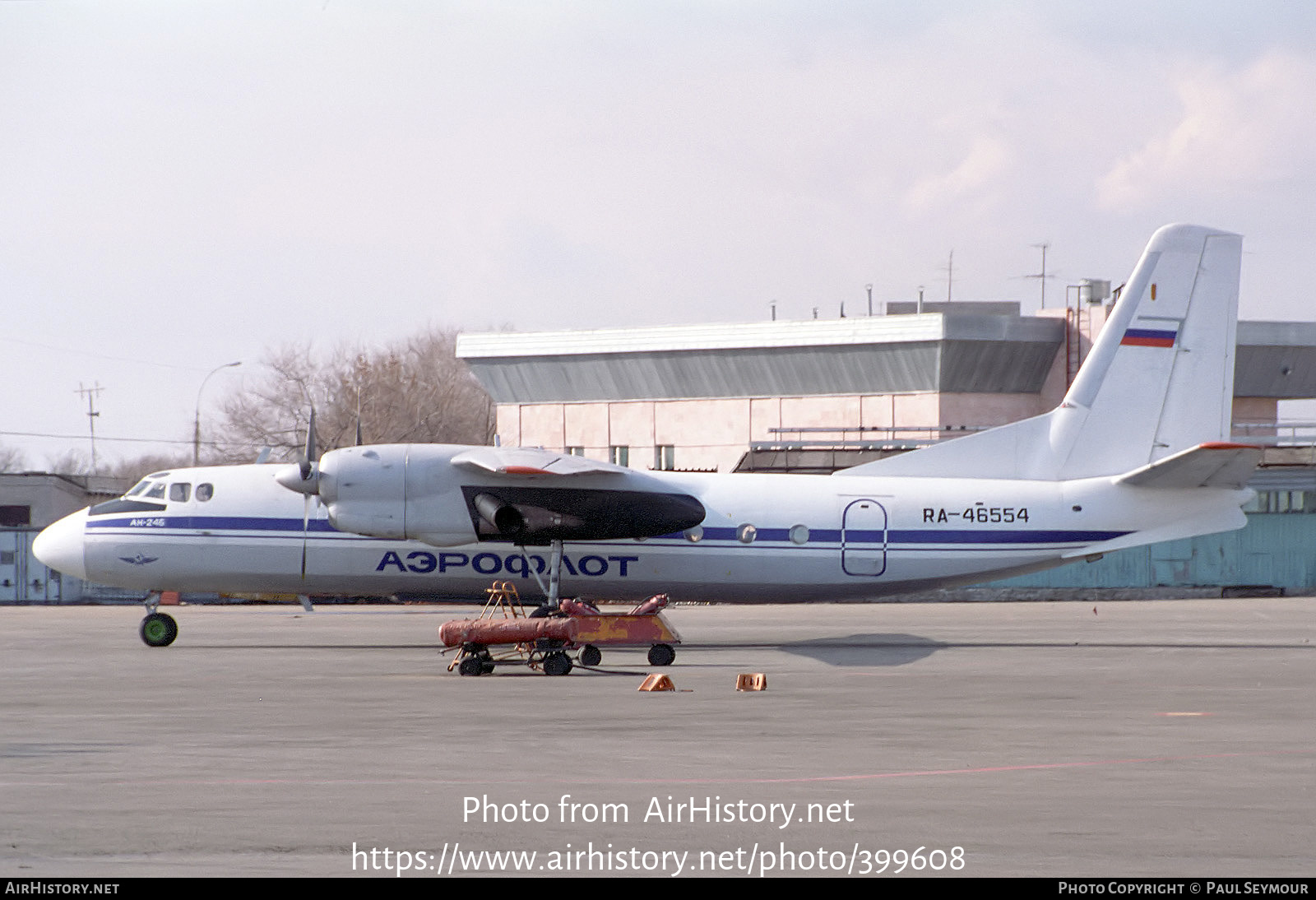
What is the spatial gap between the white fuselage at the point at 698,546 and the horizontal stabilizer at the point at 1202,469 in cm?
53

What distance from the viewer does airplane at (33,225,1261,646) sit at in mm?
28656

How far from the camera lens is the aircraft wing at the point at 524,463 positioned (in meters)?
26.9

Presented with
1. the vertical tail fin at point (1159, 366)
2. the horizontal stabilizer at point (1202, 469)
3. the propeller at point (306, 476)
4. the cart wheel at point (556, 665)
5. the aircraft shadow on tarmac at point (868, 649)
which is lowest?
the aircraft shadow on tarmac at point (868, 649)

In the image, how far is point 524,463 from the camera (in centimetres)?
2714

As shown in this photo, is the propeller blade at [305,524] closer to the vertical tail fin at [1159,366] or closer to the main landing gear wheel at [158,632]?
the main landing gear wheel at [158,632]

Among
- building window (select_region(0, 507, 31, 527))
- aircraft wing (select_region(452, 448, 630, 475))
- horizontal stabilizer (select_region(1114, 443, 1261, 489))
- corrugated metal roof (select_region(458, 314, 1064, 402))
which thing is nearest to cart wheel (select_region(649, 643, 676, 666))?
aircraft wing (select_region(452, 448, 630, 475))

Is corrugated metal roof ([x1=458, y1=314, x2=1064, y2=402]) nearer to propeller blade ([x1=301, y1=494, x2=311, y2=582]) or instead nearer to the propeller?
propeller blade ([x1=301, y1=494, x2=311, y2=582])

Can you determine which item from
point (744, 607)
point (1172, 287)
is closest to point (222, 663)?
point (1172, 287)

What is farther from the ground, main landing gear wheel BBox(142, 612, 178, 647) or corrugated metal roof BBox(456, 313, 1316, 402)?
corrugated metal roof BBox(456, 313, 1316, 402)

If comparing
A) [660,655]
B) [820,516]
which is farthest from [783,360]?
[660,655]

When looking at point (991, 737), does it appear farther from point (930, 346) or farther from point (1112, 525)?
point (930, 346)

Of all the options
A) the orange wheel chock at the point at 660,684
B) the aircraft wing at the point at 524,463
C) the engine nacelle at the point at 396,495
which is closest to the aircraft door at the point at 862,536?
the aircraft wing at the point at 524,463

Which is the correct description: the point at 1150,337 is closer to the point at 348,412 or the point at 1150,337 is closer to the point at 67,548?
the point at 67,548

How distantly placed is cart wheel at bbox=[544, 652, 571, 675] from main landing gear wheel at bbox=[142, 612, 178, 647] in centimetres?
952
